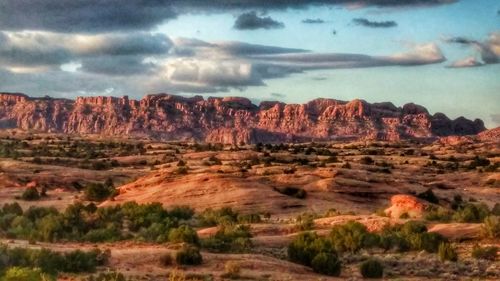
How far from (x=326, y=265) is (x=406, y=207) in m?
15.2

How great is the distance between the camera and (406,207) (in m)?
37.2

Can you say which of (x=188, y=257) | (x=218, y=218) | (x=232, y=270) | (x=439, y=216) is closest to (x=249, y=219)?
(x=218, y=218)

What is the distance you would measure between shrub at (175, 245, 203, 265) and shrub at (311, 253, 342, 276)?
11.4 ft

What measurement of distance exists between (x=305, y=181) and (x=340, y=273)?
26065 mm

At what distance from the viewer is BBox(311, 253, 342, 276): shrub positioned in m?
22.9

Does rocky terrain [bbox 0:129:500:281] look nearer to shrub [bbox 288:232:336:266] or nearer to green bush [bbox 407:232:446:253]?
green bush [bbox 407:232:446:253]

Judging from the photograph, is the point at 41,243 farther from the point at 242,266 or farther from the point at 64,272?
the point at 242,266

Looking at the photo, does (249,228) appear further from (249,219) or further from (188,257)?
(188,257)

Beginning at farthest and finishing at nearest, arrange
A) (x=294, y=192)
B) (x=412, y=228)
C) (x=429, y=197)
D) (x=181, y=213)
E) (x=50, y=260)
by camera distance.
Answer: (x=294, y=192), (x=429, y=197), (x=181, y=213), (x=412, y=228), (x=50, y=260)

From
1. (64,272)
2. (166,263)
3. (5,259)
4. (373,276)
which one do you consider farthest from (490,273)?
(5,259)

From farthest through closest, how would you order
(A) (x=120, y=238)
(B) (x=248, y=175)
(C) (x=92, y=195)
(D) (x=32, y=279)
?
(B) (x=248, y=175)
(C) (x=92, y=195)
(A) (x=120, y=238)
(D) (x=32, y=279)

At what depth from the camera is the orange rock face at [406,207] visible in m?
36.1

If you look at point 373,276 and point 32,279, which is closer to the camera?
point 32,279

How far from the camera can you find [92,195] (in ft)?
152
